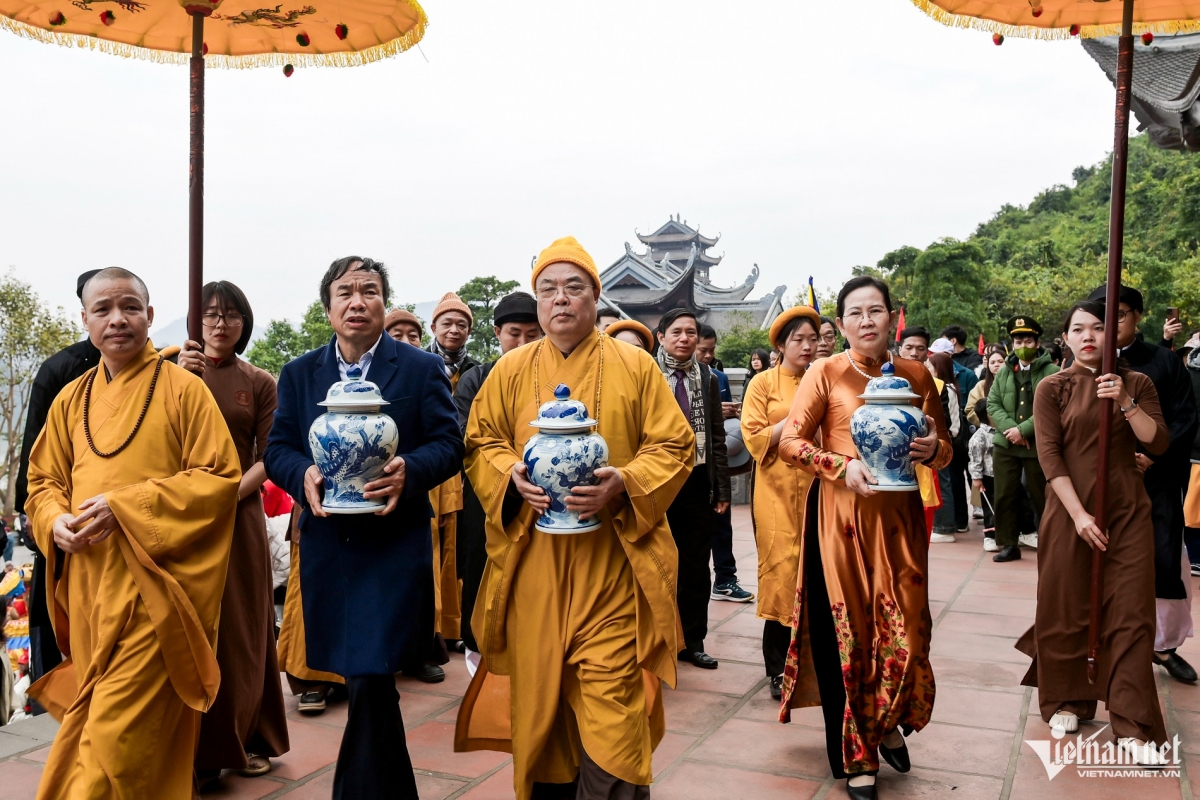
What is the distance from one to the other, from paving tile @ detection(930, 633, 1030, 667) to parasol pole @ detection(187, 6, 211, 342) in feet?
12.9

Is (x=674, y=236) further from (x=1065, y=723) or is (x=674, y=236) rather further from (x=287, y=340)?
(x=1065, y=723)

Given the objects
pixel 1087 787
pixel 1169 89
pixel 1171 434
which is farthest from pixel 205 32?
pixel 1169 89

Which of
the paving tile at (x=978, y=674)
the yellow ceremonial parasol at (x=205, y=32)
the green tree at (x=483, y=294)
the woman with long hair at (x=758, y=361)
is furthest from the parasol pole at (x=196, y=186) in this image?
the green tree at (x=483, y=294)

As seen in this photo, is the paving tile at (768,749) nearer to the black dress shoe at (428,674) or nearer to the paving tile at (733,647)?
the paving tile at (733,647)

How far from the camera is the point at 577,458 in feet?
8.96

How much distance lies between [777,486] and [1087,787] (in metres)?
1.86

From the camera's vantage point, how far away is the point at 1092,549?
3697mm

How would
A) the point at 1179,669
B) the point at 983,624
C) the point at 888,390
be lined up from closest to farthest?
the point at 888,390 < the point at 1179,669 < the point at 983,624

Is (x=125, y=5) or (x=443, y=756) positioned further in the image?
(x=443, y=756)

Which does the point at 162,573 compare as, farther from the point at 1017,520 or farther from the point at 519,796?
the point at 1017,520

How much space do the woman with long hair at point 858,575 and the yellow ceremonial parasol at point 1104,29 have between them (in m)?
0.65

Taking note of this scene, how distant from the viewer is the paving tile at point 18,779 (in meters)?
3.30

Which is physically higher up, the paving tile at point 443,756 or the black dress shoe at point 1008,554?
the black dress shoe at point 1008,554

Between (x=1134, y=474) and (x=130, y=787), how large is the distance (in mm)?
3550
